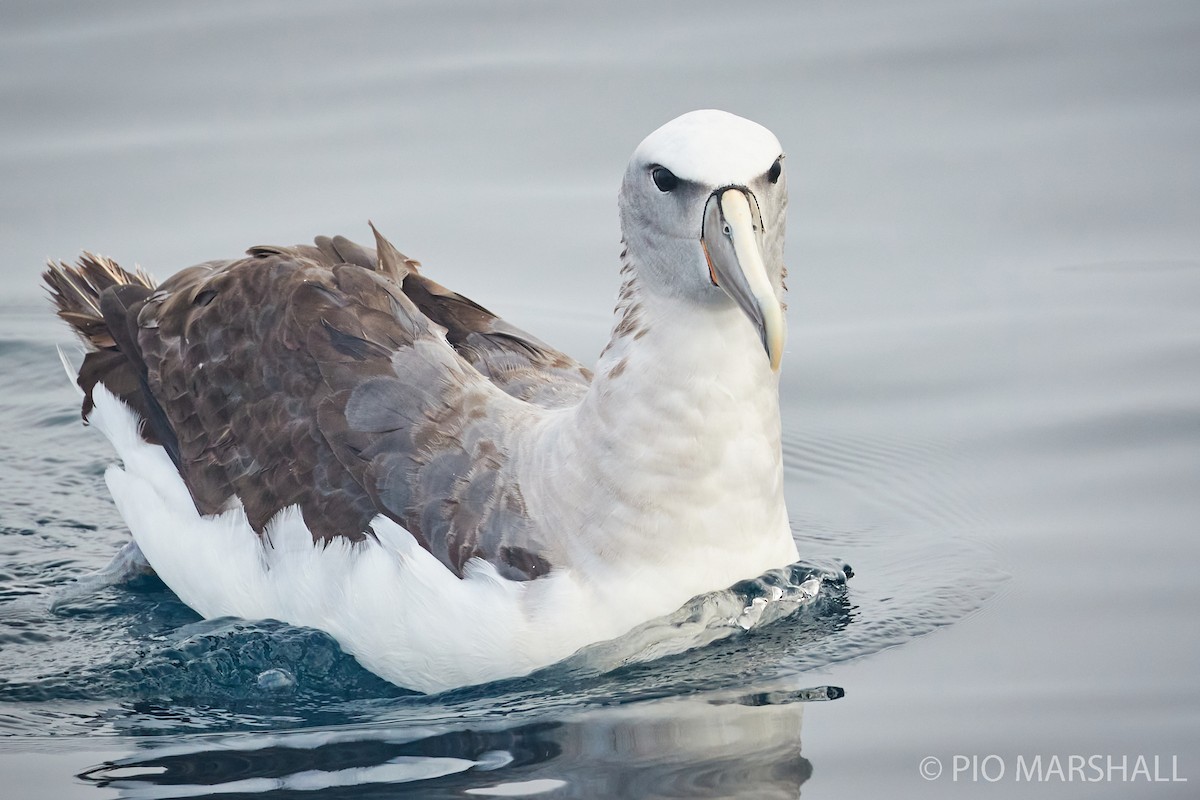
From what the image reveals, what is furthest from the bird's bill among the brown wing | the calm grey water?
the brown wing

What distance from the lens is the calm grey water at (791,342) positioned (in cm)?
615

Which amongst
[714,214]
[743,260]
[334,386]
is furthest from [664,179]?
[334,386]

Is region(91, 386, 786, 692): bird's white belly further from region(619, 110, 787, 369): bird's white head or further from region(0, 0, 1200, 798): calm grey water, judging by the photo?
region(619, 110, 787, 369): bird's white head

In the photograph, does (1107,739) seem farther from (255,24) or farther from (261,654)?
(255,24)

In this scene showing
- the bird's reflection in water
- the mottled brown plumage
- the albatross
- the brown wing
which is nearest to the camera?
the bird's reflection in water

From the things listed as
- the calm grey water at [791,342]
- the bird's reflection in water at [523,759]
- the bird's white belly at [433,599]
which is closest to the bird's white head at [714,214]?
the bird's white belly at [433,599]

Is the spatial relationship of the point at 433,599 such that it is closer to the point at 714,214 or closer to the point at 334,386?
the point at 334,386

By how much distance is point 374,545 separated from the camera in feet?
22.3

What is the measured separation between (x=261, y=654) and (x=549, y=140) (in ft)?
21.1

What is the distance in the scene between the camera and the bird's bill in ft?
19.1

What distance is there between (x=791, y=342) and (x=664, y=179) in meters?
4.18

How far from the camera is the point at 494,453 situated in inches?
268

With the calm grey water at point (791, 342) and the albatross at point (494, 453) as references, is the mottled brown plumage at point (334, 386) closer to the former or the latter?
the albatross at point (494, 453)

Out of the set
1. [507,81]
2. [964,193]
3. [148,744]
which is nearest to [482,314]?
[148,744]
